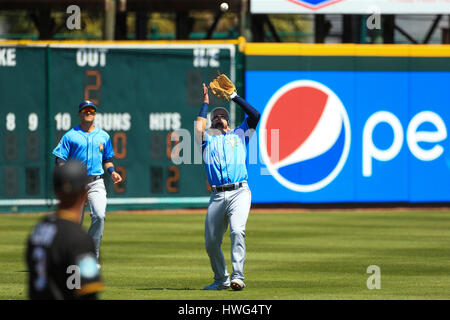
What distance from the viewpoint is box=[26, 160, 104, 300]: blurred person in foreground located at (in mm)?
4746

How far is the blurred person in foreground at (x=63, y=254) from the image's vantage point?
475 centimetres

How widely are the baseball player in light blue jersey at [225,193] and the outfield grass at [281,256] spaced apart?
0.31 meters

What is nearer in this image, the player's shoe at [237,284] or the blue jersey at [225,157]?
the player's shoe at [237,284]

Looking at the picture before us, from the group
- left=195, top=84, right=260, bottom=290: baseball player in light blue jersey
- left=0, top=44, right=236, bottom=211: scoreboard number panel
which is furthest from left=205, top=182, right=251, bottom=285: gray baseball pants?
left=0, top=44, right=236, bottom=211: scoreboard number panel

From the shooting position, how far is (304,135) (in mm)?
22438

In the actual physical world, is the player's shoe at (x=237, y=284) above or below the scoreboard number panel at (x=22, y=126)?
below

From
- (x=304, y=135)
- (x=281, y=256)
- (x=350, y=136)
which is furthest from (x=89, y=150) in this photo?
(x=350, y=136)

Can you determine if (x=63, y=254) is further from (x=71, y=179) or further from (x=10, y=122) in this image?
(x=10, y=122)

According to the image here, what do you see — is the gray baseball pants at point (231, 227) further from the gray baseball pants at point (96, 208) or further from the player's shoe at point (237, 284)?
the gray baseball pants at point (96, 208)

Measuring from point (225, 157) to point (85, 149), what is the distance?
2118 millimetres

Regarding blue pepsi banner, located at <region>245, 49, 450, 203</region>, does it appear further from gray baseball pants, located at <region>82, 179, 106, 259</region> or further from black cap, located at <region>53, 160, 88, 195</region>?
black cap, located at <region>53, 160, 88, 195</region>

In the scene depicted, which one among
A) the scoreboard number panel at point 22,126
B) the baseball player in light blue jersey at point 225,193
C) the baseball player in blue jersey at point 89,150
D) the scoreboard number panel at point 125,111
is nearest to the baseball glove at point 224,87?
the baseball player in light blue jersey at point 225,193

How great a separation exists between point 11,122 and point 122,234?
5.02 metres

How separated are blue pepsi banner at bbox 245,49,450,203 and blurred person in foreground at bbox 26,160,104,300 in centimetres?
1730
